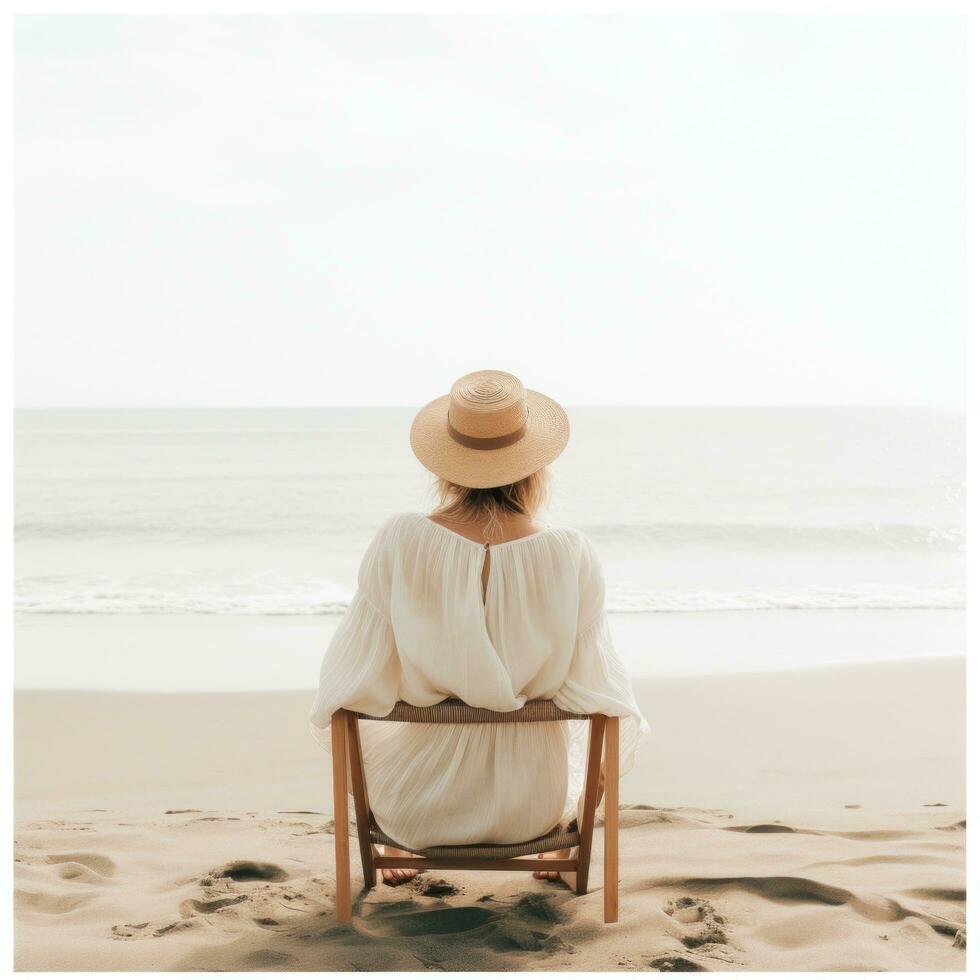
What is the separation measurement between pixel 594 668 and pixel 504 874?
84 centimetres

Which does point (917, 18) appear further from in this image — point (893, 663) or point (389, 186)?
point (893, 663)

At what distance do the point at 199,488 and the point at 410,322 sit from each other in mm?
12438

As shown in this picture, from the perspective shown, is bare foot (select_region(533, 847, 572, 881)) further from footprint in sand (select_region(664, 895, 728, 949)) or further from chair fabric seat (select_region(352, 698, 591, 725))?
chair fabric seat (select_region(352, 698, 591, 725))

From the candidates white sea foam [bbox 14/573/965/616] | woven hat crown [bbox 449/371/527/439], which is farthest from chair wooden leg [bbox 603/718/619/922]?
white sea foam [bbox 14/573/965/616]

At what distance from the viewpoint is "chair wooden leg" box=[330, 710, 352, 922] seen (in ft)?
8.44

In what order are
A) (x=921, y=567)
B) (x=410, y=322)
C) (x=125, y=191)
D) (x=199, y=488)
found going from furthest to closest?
(x=410, y=322) < (x=125, y=191) < (x=199, y=488) < (x=921, y=567)

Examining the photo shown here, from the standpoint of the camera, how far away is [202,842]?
3379 mm

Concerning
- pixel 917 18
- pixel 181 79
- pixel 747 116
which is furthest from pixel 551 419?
pixel 747 116

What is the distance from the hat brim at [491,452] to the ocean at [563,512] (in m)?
0.13

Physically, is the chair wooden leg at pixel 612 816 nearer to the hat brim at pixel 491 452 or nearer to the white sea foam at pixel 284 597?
the hat brim at pixel 491 452

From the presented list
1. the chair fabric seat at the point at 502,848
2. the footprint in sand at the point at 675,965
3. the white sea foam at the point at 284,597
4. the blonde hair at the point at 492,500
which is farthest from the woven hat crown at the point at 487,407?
the white sea foam at the point at 284,597

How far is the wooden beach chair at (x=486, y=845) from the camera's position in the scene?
2568mm

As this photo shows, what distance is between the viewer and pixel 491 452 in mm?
2744

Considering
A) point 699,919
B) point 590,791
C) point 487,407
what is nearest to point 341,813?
point 590,791
